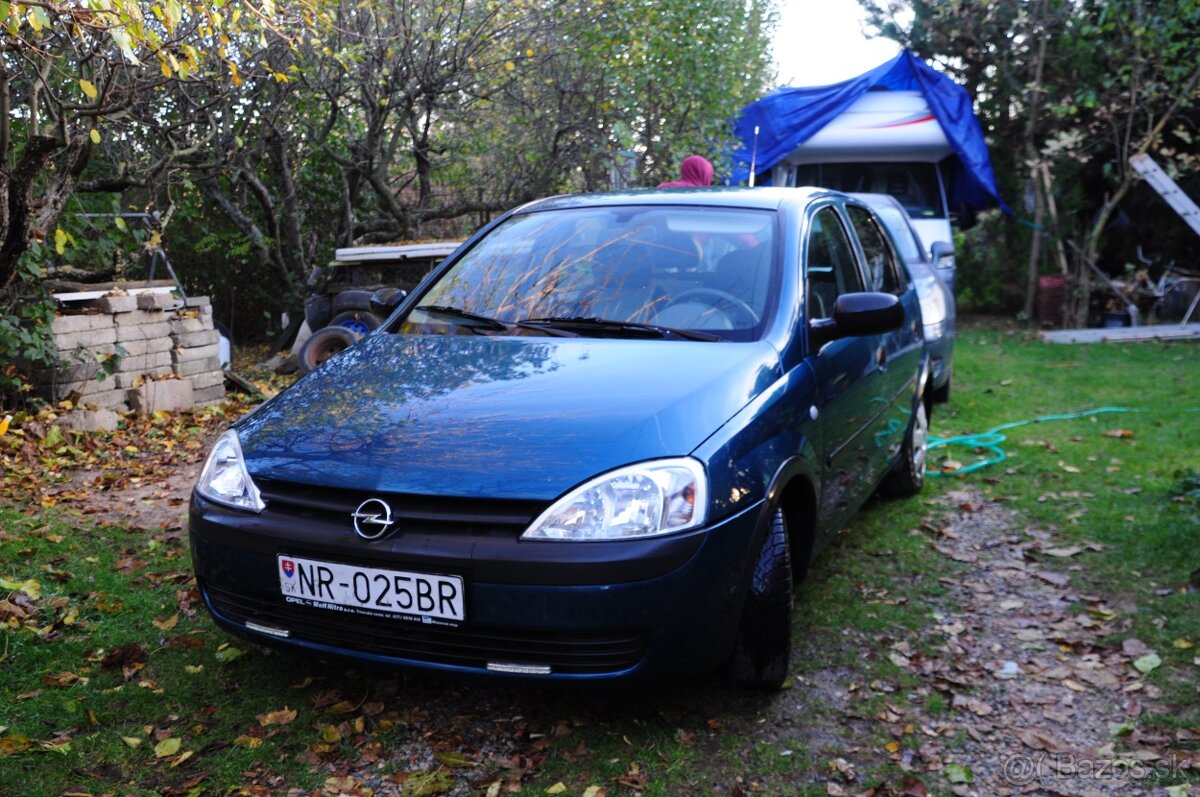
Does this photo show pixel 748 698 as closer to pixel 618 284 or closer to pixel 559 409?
pixel 559 409

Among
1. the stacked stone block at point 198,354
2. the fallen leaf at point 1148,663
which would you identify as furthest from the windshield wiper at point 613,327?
the stacked stone block at point 198,354

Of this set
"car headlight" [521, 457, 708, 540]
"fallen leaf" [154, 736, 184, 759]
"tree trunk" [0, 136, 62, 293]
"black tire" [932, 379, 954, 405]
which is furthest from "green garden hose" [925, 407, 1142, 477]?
"tree trunk" [0, 136, 62, 293]

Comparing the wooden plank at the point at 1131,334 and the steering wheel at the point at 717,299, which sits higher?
the steering wheel at the point at 717,299

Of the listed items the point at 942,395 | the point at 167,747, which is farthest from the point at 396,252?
the point at 167,747

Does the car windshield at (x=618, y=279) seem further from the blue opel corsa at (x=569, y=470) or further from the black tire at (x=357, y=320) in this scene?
the black tire at (x=357, y=320)

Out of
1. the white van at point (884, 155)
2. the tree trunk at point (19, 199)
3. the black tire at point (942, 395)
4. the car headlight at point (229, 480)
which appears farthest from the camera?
the white van at point (884, 155)

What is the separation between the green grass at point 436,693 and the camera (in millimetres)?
2840

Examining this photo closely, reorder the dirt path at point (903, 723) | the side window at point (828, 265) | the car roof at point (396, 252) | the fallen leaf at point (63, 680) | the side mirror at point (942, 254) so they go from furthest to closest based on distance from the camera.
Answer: the car roof at point (396, 252) < the side mirror at point (942, 254) < the side window at point (828, 265) < the fallen leaf at point (63, 680) < the dirt path at point (903, 723)

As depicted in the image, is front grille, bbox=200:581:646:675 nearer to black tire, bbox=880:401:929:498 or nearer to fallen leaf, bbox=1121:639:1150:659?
fallen leaf, bbox=1121:639:1150:659

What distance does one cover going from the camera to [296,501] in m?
2.84

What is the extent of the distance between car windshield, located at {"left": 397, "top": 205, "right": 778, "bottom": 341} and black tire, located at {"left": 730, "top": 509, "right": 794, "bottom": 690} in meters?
0.76

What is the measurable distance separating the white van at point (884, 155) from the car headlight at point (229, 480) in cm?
1113

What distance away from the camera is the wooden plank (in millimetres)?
12336

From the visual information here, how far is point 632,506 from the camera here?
2.67m
